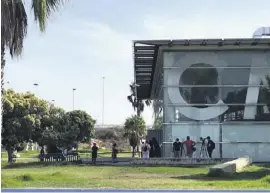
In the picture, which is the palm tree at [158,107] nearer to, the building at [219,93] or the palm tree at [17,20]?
the building at [219,93]

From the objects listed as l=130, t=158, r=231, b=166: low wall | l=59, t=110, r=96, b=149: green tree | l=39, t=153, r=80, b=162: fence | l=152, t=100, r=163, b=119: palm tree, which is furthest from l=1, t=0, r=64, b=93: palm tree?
l=59, t=110, r=96, b=149: green tree

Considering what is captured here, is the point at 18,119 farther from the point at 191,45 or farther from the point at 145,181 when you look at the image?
the point at 145,181

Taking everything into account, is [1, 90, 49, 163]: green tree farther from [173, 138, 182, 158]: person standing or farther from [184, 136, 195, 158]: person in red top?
[184, 136, 195, 158]: person in red top

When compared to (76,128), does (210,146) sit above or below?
below

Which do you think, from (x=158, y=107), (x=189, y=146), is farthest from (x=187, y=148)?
(x=158, y=107)

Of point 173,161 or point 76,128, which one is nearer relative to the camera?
point 173,161

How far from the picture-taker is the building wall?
31844 millimetres

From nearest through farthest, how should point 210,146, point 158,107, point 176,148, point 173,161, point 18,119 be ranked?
point 173,161 → point 176,148 → point 210,146 → point 158,107 → point 18,119

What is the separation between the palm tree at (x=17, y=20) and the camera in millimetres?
13859

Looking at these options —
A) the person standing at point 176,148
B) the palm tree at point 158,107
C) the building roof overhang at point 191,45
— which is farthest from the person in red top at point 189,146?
the palm tree at point 158,107

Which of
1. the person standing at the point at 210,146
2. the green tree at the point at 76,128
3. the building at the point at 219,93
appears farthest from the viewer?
the green tree at the point at 76,128

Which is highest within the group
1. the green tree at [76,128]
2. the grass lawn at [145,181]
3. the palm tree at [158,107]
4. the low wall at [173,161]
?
the palm tree at [158,107]

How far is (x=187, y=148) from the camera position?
30484 millimetres

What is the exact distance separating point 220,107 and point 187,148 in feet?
11.1
